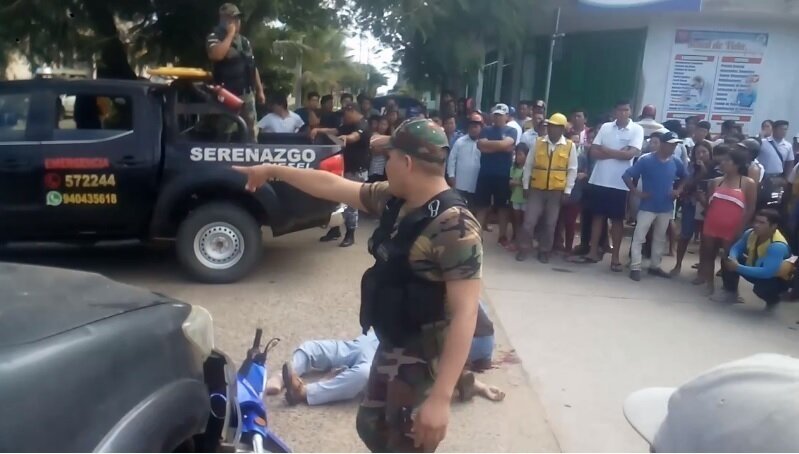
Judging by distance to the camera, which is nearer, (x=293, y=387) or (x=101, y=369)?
(x=101, y=369)

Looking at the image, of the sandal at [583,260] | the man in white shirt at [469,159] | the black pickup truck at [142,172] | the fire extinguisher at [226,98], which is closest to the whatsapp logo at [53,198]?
the black pickup truck at [142,172]

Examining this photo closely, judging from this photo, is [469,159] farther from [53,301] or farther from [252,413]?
[53,301]

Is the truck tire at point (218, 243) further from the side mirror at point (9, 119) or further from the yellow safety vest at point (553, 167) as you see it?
the yellow safety vest at point (553, 167)

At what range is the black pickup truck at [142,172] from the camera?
21.1 feet

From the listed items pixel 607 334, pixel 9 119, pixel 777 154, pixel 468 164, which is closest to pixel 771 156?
pixel 777 154

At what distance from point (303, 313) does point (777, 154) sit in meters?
7.00

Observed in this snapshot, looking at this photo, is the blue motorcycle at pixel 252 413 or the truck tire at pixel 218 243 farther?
the truck tire at pixel 218 243

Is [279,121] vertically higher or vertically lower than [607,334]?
higher

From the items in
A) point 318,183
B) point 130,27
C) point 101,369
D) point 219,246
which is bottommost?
point 219,246

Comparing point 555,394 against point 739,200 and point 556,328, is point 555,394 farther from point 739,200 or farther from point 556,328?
point 739,200

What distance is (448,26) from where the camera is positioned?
12797mm

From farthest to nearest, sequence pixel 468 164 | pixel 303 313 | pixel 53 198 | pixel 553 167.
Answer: pixel 468 164 < pixel 553 167 < pixel 53 198 < pixel 303 313

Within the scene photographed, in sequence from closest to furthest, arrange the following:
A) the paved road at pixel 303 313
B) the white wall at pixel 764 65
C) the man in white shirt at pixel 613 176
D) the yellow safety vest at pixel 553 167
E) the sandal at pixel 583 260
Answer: the paved road at pixel 303 313 → the yellow safety vest at pixel 553 167 → the man in white shirt at pixel 613 176 → the sandal at pixel 583 260 → the white wall at pixel 764 65

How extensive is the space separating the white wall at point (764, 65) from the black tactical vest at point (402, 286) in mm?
11655
